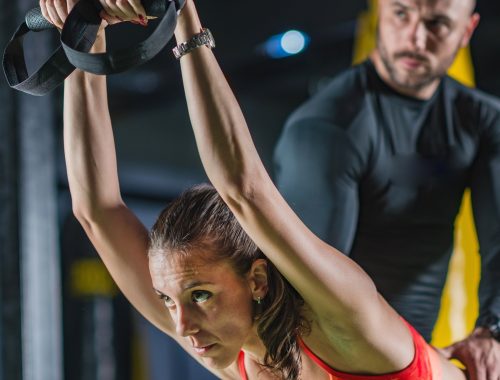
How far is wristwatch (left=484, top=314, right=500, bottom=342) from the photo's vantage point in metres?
1.69

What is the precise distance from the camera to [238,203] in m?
1.15

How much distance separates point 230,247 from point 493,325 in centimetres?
63

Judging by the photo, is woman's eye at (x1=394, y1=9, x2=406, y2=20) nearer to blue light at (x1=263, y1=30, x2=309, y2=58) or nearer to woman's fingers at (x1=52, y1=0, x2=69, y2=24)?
woman's fingers at (x1=52, y1=0, x2=69, y2=24)

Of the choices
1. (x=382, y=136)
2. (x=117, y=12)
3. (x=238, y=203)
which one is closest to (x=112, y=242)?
(x=238, y=203)

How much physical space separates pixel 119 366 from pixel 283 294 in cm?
312

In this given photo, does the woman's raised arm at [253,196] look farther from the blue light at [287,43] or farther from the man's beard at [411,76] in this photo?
the blue light at [287,43]

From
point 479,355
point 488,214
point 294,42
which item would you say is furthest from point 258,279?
point 294,42

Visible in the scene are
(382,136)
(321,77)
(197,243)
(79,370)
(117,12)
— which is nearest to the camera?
(117,12)

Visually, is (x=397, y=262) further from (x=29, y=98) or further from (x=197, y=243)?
(x=29, y=98)

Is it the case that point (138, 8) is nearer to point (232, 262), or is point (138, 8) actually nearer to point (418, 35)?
point (232, 262)

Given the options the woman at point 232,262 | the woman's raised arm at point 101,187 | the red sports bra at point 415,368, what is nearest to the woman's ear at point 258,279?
the woman at point 232,262

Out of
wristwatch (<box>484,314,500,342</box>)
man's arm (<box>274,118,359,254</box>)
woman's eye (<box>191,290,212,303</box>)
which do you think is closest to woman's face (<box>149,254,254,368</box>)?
woman's eye (<box>191,290,212,303</box>)

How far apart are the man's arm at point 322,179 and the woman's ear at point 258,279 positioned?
413 millimetres

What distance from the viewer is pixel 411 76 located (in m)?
1.86
